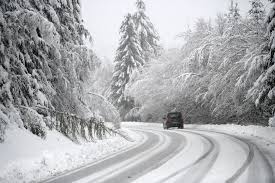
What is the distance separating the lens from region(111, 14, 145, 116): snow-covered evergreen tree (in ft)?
129

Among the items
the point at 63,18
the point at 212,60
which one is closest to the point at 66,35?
the point at 63,18

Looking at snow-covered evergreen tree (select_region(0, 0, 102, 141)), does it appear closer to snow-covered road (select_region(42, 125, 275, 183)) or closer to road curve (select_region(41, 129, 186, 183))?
road curve (select_region(41, 129, 186, 183))

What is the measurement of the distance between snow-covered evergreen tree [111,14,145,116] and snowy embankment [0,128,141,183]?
2780cm

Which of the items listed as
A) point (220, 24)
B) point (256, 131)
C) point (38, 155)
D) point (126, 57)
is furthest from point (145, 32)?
point (38, 155)

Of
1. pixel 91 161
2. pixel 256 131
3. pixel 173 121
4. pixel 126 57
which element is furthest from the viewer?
pixel 126 57

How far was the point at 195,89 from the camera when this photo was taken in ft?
90.8

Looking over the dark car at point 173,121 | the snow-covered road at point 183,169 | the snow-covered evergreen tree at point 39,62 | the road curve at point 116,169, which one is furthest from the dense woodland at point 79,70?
the snow-covered road at point 183,169

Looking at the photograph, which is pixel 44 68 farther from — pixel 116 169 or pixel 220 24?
pixel 220 24

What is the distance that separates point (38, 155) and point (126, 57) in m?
31.2

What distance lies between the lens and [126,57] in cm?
3934

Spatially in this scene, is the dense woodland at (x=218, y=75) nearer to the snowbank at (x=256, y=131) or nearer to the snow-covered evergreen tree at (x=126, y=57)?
the snow-covered evergreen tree at (x=126, y=57)

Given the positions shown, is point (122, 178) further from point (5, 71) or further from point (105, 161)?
point (5, 71)

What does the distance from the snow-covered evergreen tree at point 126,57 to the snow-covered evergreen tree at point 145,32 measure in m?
1.69

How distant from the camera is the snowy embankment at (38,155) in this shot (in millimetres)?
7604
